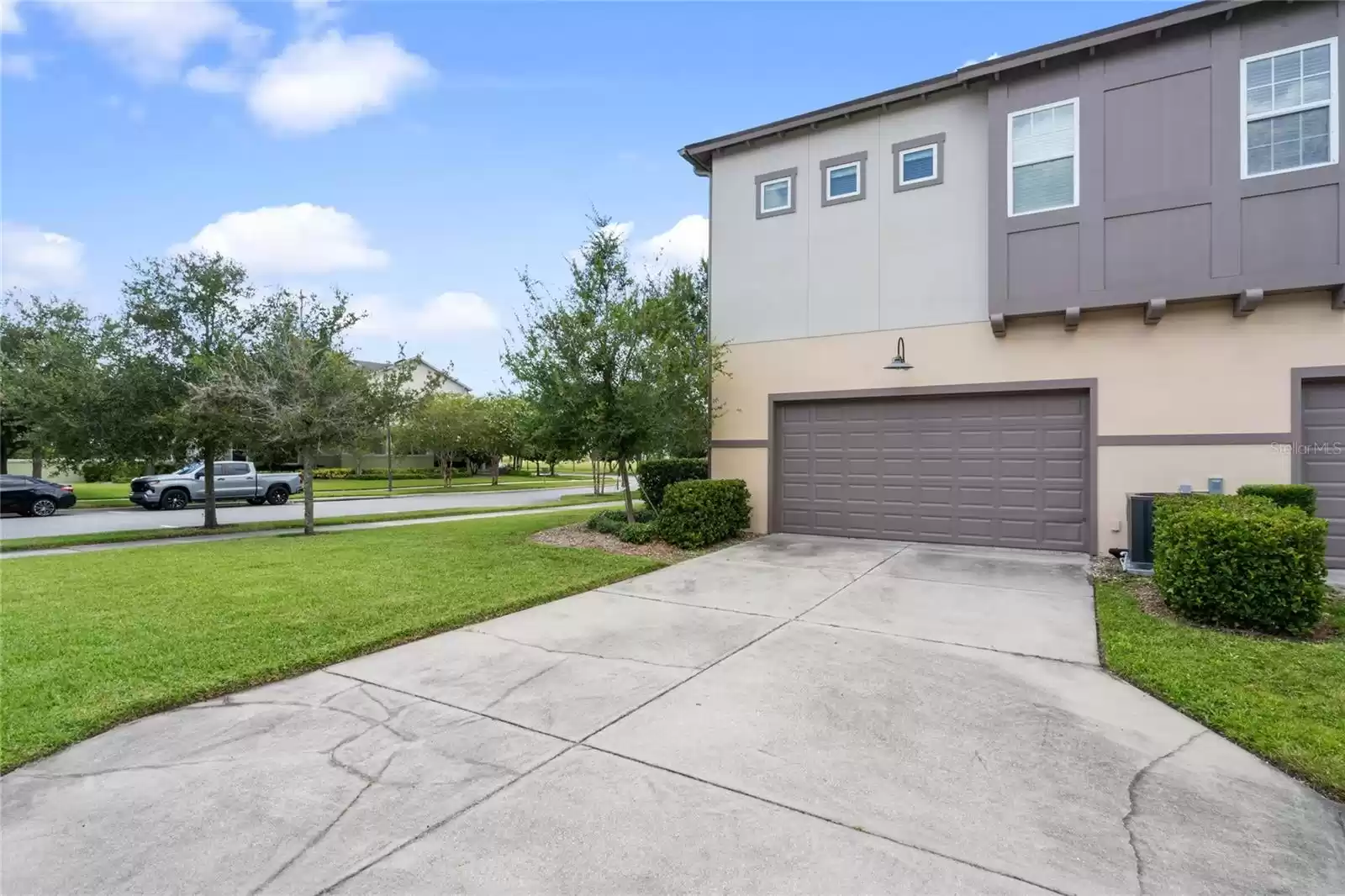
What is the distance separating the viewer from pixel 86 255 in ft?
47.5

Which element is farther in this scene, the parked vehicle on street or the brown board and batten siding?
the parked vehicle on street

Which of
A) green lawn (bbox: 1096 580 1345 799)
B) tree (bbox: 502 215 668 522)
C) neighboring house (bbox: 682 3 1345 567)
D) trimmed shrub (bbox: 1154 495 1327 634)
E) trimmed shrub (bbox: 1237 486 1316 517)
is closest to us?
green lawn (bbox: 1096 580 1345 799)

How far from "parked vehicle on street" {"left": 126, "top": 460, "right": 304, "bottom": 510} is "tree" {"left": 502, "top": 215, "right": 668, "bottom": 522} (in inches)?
491

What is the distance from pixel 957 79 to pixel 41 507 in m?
24.3

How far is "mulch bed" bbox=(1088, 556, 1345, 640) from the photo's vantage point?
16.8 feet

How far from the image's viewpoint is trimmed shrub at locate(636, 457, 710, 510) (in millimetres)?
12453

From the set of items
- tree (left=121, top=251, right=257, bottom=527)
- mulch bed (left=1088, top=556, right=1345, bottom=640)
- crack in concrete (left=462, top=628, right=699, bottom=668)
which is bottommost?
crack in concrete (left=462, top=628, right=699, bottom=668)

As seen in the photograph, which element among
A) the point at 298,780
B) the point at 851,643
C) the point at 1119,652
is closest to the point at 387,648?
the point at 298,780

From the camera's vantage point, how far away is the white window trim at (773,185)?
10812 mm

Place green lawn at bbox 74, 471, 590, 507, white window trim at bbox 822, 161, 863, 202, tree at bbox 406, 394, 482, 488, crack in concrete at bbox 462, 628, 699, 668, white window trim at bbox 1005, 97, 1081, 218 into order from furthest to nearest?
1. tree at bbox 406, 394, 482, 488
2. green lawn at bbox 74, 471, 590, 507
3. white window trim at bbox 822, 161, 863, 202
4. white window trim at bbox 1005, 97, 1081, 218
5. crack in concrete at bbox 462, 628, 699, 668

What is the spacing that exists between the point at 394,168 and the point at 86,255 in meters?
7.73

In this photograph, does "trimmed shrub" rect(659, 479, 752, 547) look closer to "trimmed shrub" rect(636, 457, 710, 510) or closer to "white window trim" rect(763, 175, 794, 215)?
"trimmed shrub" rect(636, 457, 710, 510)

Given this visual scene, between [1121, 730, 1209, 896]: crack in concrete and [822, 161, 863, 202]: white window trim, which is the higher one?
[822, 161, 863, 202]: white window trim

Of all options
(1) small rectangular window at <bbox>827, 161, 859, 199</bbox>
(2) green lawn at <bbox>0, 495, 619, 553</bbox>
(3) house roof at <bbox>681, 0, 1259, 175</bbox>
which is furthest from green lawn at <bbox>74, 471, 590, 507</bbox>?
(1) small rectangular window at <bbox>827, 161, 859, 199</bbox>
